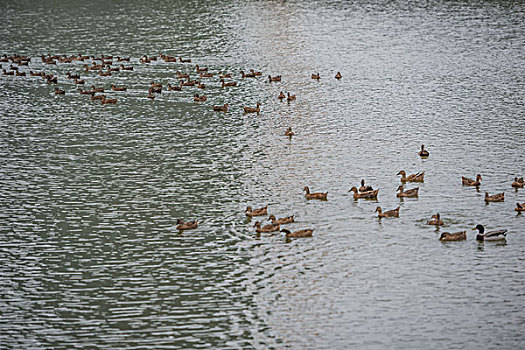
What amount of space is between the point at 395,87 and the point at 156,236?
98.5 feet

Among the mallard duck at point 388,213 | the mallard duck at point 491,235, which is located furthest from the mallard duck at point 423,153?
the mallard duck at point 491,235

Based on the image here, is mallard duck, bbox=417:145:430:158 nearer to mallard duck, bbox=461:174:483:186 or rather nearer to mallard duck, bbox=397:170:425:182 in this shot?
mallard duck, bbox=397:170:425:182

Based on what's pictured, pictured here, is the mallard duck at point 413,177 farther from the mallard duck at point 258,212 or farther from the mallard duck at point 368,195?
the mallard duck at point 258,212

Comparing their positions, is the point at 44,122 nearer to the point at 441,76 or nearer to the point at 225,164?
the point at 225,164

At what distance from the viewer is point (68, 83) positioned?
193 feet

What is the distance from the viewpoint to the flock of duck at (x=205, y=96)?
31.7m

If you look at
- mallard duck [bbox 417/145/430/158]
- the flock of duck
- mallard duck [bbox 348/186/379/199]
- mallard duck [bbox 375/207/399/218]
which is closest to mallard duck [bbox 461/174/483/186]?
the flock of duck

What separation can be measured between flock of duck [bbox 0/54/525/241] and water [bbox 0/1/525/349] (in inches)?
17.1

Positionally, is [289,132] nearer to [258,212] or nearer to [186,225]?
[258,212]

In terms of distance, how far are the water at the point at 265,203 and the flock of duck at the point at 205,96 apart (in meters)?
0.43

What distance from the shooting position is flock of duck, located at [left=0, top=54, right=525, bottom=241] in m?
31.7

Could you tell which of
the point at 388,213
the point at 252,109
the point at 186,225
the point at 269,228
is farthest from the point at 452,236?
the point at 252,109

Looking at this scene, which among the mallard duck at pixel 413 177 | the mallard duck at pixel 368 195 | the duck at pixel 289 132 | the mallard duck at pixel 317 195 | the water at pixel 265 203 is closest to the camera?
the water at pixel 265 203

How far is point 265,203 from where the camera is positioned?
3497 cm
